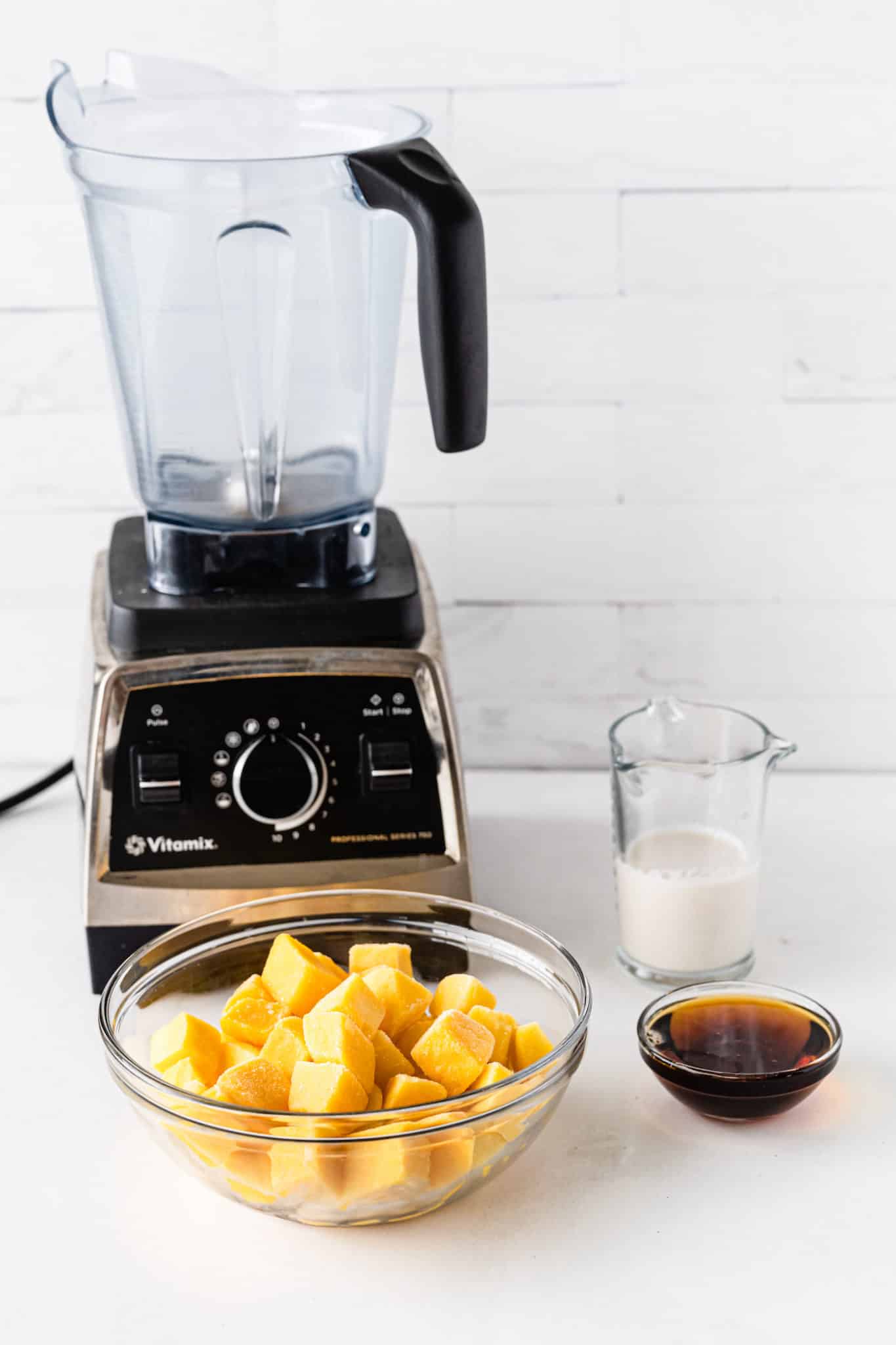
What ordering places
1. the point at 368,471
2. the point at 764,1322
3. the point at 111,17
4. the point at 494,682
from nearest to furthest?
1. the point at 764,1322
2. the point at 368,471
3. the point at 111,17
4. the point at 494,682

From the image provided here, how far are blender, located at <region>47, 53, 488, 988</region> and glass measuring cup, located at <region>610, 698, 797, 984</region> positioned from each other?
0.11 m

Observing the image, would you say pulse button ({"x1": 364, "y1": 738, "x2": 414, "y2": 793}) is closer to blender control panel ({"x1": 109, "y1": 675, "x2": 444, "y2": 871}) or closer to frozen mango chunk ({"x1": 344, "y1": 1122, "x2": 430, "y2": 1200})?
blender control panel ({"x1": 109, "y1": 675, "x2": 444, "y2": 871})

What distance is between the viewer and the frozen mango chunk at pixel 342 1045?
698 mm

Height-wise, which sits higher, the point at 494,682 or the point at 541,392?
the point at 541,392

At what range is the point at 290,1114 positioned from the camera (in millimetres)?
657

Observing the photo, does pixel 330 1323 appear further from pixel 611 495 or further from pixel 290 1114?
pixel 611 495

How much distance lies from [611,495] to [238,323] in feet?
1.25

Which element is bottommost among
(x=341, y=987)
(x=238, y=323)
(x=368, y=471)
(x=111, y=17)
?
(x=341, y=987)

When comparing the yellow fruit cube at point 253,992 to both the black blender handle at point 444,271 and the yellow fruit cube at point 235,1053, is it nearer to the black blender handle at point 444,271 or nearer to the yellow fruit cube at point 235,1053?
the yellow fruit cube at point 235,1053

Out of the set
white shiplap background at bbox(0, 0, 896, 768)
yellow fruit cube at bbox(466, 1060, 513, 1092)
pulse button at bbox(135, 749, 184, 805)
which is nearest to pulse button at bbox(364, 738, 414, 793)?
pulse button at bbox(135, 749, 184, 805)

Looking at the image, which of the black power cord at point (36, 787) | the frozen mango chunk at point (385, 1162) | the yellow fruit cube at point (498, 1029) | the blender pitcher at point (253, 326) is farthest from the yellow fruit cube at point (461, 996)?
the black power cord at point (36, 787)

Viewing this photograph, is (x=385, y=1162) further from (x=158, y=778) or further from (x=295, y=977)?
(x=158, y=778)

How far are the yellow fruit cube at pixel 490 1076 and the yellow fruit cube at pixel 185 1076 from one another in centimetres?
13

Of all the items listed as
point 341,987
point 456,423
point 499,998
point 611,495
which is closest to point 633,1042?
point 499,998
